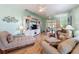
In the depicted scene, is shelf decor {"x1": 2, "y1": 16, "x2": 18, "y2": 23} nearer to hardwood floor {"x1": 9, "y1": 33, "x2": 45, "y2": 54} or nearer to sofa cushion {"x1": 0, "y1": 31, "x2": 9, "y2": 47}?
sofa cushion {"x1": 0, "y1": 31, "x2": 9, "y2": 47}

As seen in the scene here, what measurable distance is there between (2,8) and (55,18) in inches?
37.5

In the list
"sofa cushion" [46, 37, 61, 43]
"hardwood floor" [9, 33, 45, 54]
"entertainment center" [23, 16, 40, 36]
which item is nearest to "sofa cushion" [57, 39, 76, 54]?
"sofa cushion" [46, 37, 61, 43]

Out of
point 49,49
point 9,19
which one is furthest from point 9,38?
point 49,49

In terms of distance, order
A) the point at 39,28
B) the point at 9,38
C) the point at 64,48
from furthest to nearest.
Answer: the point at 39,28 → the point at 9,38 → the point at 64,48

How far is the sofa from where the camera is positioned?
6.86 feet

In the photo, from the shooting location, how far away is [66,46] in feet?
6.66

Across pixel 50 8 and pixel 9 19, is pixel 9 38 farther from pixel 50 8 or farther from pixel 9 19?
pixel 50 8

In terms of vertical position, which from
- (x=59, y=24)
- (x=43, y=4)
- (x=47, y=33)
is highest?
(x=43, y=4)

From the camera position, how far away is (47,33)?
2201 mm

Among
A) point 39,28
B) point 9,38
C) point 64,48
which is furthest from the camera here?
point 39,28

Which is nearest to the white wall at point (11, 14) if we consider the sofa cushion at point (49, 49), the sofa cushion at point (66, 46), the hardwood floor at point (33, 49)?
the hardwood floor at point (33, 49)

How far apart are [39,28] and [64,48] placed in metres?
0.58

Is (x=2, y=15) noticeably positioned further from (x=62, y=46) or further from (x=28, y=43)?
(x=62, y=46)
